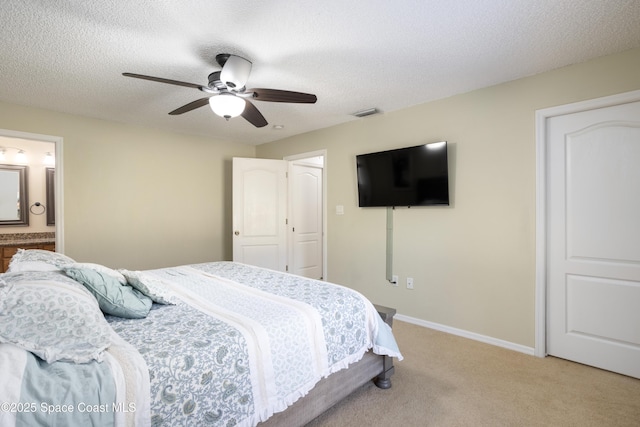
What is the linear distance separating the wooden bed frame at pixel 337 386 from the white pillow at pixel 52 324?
2.61ft

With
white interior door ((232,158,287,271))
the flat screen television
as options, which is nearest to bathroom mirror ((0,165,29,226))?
white interior door ((232,158,287,271))

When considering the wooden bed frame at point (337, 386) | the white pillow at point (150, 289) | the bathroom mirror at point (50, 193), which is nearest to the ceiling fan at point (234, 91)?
the white pillow at point (150, 289)

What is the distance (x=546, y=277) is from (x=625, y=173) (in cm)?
96

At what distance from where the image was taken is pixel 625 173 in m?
2.29

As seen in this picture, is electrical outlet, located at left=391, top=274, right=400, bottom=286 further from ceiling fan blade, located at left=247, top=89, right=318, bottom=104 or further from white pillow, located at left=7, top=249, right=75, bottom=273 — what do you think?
white pillow, located at left=7, top=249, right=75, bottom=273

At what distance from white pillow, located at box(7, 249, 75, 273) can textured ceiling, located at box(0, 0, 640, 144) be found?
1.42 metres

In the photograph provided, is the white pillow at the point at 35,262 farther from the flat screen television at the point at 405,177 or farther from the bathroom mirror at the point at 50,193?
the bathroom mirror at the point at 50,193

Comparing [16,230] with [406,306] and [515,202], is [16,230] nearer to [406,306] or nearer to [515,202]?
[406,306]

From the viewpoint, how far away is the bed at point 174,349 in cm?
101

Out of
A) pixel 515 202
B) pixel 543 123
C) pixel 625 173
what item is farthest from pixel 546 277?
pixel 543 123

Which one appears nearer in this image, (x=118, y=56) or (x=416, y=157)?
(x=118, y=56)

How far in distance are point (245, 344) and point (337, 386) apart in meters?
0.75

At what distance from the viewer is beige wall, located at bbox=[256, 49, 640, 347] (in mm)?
2623

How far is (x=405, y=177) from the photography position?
3.34 m
